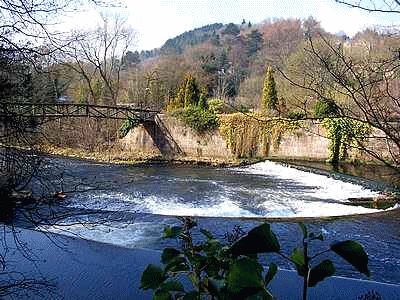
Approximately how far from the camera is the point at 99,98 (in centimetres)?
2717

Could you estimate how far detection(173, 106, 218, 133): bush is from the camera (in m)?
20.3

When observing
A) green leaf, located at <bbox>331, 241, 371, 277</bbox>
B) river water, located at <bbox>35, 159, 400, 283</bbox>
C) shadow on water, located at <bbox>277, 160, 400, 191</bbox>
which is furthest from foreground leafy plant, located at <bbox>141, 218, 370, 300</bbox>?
shadow on water, located at <bbox>277, 160, 400, 191</bbox>

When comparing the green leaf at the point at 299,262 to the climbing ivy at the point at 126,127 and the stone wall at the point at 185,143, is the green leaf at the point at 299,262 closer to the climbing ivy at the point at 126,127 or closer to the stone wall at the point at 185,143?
the stone wall at the point at 185,143

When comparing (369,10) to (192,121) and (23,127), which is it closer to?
(23,127)

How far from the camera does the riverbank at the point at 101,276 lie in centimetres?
511

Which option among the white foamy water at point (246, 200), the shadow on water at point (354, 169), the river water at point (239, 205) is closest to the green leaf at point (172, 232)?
the river water at point (239, 205)

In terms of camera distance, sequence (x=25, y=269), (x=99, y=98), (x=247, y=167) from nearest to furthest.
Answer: (x=25, y=269) < (x=247, y=167) < (x=99, y=98)

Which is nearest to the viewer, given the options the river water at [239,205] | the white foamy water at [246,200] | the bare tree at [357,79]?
the bare tree at [357,79]

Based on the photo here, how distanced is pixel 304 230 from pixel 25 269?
5783 millimetres

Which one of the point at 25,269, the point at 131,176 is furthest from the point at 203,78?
the point at 25,269

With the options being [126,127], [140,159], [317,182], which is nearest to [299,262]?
[317,182]

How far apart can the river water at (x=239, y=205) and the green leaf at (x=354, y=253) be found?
3.59 m

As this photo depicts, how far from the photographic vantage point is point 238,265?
0.64m

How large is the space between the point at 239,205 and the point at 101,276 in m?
4.89
